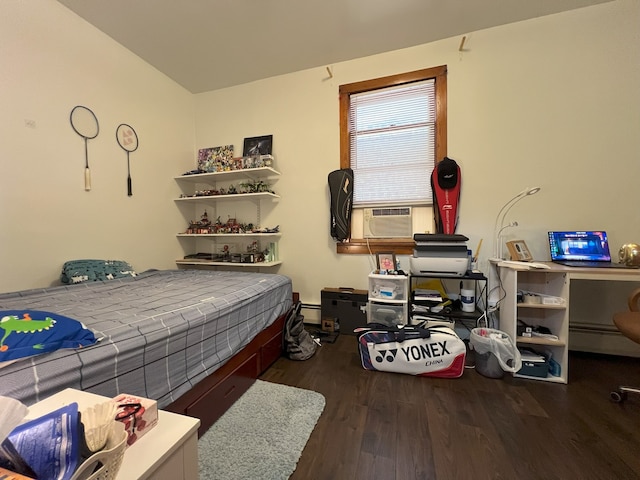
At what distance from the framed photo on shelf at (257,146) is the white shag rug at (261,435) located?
7.89 ft

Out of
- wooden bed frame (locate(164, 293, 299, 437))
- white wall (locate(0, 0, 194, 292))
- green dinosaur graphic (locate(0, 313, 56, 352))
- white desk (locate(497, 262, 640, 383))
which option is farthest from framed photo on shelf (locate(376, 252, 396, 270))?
white wall (locate(0, 0, 194, 292))

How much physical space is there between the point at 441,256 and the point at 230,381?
179 cm

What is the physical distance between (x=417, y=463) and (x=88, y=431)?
1276 mm

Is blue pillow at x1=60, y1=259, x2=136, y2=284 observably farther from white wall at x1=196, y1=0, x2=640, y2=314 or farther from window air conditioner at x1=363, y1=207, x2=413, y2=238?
window air conditioner at x1=363, y1=207, x2=413, y2=238

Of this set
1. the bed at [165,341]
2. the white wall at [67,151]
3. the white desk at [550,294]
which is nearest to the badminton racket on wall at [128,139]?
the white wall at [67,151]

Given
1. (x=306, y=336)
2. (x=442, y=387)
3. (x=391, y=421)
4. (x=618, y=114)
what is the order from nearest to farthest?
1. (x=391, y=421)
2. (x=442, y=387)
3. (x=618, y=114)
4. (x=306, y=336)

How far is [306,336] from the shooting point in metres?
2.28

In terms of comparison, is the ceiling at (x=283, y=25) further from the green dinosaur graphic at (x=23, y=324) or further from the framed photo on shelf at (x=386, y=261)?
the green dinosaur graphic at (x=23, y=324)

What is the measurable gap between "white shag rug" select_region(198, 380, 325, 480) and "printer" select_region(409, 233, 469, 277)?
1257mm

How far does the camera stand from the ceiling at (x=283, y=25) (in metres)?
2.05

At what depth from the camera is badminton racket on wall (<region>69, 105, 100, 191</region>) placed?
6.82ft

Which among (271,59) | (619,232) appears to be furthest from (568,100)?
(271,59)

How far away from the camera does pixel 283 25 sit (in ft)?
7.35

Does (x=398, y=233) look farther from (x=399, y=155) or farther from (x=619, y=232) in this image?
(x=619, y=232)
